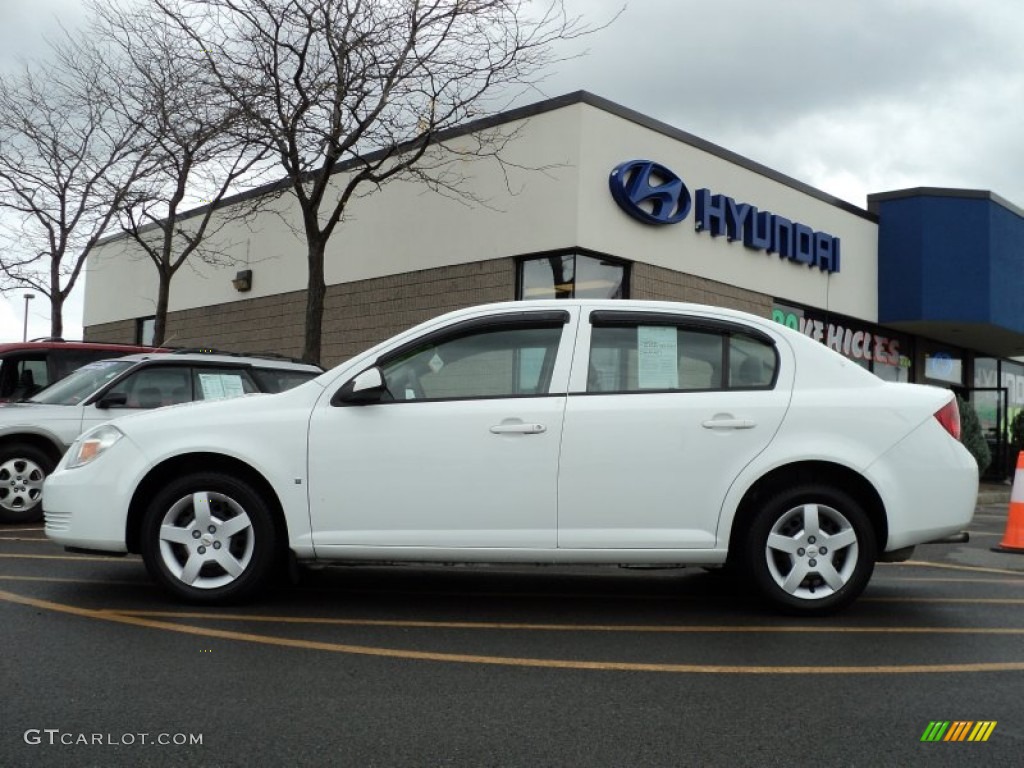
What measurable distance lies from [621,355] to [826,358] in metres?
1.15

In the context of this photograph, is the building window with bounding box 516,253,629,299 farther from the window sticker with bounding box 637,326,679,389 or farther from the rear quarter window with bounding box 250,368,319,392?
the window sticker with bounding box 637,326,679,389

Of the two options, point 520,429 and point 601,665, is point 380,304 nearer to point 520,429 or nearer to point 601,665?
point 520,429

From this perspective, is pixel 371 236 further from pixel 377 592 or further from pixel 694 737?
pixel 694 737

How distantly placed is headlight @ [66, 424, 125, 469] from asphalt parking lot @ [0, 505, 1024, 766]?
2.58 ft

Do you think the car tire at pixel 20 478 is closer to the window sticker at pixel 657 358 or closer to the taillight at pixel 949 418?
the window sticker at pixel 657 358

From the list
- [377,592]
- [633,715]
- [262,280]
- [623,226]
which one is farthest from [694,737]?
[262,280]

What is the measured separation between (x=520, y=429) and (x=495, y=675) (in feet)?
4.96

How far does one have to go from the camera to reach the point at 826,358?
19.4 ft

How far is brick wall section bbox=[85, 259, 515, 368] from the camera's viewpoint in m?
16.5

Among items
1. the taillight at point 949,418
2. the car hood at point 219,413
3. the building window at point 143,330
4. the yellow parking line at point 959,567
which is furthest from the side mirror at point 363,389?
the building window at point 143,330

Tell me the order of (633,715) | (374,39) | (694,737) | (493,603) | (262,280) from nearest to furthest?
1. (694,737)
2. (633,715)
3. (493,603)
4. (374,39)
5. (262,280)

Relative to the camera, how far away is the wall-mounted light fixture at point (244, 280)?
Answer: 70.3 feet

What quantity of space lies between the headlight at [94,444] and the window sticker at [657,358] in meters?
2.92

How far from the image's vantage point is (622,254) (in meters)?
15.6
